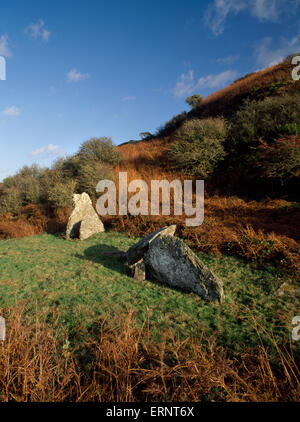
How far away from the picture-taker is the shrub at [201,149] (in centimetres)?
905

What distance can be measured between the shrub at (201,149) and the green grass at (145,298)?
20.3 feet

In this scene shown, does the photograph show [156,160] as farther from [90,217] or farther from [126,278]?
[126,278]

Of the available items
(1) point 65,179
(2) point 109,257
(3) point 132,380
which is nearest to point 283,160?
(2) point 109,257

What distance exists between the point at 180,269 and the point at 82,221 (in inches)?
165

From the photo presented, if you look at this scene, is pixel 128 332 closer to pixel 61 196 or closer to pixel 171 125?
pixel 61 196

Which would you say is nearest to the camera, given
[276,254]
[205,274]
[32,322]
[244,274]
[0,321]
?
[0,321]

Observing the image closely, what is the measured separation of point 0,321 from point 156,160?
1069 centimetres

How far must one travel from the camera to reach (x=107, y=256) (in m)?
4.41

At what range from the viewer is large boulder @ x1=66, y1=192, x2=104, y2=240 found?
6.07 m

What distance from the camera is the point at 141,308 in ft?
8.09

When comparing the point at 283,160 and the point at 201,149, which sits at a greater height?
the point at 201,149

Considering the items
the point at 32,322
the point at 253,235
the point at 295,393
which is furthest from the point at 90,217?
the point at 295,393

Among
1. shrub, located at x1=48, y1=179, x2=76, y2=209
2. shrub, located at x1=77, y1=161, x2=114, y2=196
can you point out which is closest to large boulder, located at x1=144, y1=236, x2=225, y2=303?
shrub, located at x1=77, y1=161, x2=114, y2=196

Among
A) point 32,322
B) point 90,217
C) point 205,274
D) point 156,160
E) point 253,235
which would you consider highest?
point 156,160
